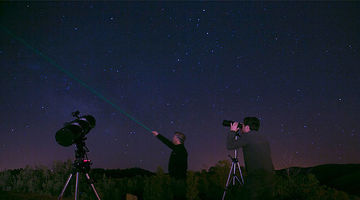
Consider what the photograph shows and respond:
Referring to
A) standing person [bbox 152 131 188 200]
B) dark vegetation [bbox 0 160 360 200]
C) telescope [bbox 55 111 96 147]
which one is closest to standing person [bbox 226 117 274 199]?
dark vegetation [bbox 0 160 360 200]

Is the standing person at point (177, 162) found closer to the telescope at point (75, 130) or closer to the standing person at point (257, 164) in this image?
the telescope at point (75, 130)

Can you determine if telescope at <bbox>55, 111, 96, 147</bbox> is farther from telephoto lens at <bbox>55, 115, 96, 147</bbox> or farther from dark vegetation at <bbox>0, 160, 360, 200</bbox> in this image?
dark vegetation at <bbox>0, 160, 360, 200</bbox>

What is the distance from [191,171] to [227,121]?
2.11 m

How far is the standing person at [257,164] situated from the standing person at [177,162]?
3385mm

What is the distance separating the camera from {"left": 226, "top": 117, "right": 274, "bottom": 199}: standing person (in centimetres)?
420

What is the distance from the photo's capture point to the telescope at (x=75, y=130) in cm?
455

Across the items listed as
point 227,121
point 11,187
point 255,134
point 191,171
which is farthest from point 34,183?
point 255,134

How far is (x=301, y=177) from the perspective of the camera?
886 centimetres

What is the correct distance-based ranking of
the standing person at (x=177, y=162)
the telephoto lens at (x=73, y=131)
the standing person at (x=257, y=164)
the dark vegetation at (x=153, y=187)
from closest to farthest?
the standing person at (x=257, y=164) < the telephoto lens at (x=73, y=131) < the dark vegetation at (x=153, y=187) < the standing person at (x=177, y=162)

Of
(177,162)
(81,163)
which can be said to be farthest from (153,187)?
(81,163)

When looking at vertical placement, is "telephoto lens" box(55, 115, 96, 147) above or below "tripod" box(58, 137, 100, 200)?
above

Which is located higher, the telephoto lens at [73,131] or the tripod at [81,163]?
the telephoto lens at [73,131]

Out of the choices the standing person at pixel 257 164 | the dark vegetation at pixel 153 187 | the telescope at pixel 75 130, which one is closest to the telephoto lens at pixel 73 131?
the telescope at pixel 75 130

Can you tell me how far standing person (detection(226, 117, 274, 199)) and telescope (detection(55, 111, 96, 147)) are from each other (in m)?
2.64
